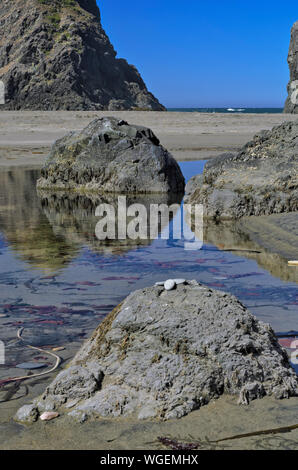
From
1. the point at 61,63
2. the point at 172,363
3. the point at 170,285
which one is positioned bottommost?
the point at 172,363

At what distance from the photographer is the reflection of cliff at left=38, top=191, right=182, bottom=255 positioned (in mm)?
5949

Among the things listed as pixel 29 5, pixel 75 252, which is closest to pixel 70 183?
pixel 75 252

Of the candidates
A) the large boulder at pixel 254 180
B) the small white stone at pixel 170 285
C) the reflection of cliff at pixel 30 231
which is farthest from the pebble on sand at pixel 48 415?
the large boulder at pixel 254 180

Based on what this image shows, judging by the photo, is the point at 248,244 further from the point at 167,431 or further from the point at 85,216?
the point at 167,431

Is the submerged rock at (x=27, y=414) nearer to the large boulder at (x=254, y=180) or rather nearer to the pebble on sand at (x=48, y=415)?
the pebble on sand at (x=48, y=415)

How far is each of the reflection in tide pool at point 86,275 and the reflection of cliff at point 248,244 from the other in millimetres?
16

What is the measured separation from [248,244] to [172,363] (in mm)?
3538

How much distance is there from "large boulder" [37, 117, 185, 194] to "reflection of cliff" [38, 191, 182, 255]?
0.37 metres

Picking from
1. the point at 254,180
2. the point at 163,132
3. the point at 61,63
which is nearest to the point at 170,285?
the point at 254,180

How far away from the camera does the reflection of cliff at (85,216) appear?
5949mm

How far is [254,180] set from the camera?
25.5ft

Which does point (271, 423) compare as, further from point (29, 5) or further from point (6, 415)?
point (29, 5)

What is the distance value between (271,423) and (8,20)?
71.3m

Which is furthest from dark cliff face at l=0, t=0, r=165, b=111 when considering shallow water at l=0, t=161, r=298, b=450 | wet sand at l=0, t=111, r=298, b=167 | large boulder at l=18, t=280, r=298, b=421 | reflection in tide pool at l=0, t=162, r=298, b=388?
large boulder at l=18, t=280, r=298, b=421
